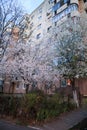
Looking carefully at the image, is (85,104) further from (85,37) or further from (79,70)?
(85,37)

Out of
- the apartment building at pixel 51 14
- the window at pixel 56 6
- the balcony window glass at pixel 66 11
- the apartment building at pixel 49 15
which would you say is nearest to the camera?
the apartment building at pixel 49 15

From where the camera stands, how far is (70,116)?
12.5 metres

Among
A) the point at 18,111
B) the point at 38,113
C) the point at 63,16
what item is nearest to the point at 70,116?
the point at 38,113

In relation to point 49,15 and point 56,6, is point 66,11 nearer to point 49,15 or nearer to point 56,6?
point 56,6

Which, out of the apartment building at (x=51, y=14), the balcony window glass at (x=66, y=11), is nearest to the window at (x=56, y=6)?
the apartment building at (x=51, y=14)

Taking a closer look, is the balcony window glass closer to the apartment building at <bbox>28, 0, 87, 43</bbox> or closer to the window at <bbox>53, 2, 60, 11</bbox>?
the apartment building at <bbox>28, 0, 87, 43</bbox>

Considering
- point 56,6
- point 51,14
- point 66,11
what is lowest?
point 66,11

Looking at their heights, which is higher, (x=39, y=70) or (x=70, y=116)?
(x=39, y=70)

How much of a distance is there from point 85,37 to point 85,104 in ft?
26.8

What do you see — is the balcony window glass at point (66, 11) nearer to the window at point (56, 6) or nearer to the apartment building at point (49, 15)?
the apartment building at point (49, 15)

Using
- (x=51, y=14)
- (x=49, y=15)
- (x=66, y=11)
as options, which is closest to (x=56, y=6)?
(x=51, y=14)

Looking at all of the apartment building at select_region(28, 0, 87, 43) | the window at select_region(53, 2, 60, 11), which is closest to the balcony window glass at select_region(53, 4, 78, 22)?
the apartment building at select_region(28, 0, 87, 43)

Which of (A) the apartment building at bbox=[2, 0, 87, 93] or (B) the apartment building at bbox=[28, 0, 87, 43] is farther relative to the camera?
(B) the apartment building at bbox=[28, 0, 87, 43]

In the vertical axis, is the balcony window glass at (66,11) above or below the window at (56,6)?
below
